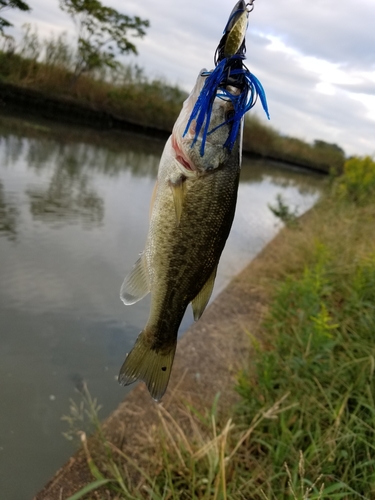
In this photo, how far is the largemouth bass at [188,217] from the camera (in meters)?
1.17

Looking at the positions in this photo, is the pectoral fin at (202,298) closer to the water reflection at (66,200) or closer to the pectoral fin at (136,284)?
the pectoral fin at (136,284)

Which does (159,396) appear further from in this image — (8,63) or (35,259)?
(8,63)

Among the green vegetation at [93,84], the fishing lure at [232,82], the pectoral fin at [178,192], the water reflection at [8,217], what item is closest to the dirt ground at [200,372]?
the pectoral fin at [178,192]

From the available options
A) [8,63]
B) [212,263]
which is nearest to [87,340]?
[212,263]

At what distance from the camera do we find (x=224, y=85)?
1.09 meters

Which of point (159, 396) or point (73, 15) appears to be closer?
point (159, 396)

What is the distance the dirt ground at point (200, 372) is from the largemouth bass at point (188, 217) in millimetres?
1531

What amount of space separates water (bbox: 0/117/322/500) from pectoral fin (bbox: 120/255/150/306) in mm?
1938

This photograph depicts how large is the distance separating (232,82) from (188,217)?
38 centimetres

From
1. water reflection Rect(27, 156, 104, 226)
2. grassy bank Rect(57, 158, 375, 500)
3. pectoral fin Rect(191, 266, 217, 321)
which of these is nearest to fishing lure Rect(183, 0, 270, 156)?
pectoral fin Rect(191, 266, 217, 321)

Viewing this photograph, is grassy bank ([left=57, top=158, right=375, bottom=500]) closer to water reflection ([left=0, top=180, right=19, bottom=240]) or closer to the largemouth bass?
the largemouth bass

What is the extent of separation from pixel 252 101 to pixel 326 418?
7.74ft

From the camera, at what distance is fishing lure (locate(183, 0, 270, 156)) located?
0.97 metres

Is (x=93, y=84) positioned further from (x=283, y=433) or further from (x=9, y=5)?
(x=283, y=433)
